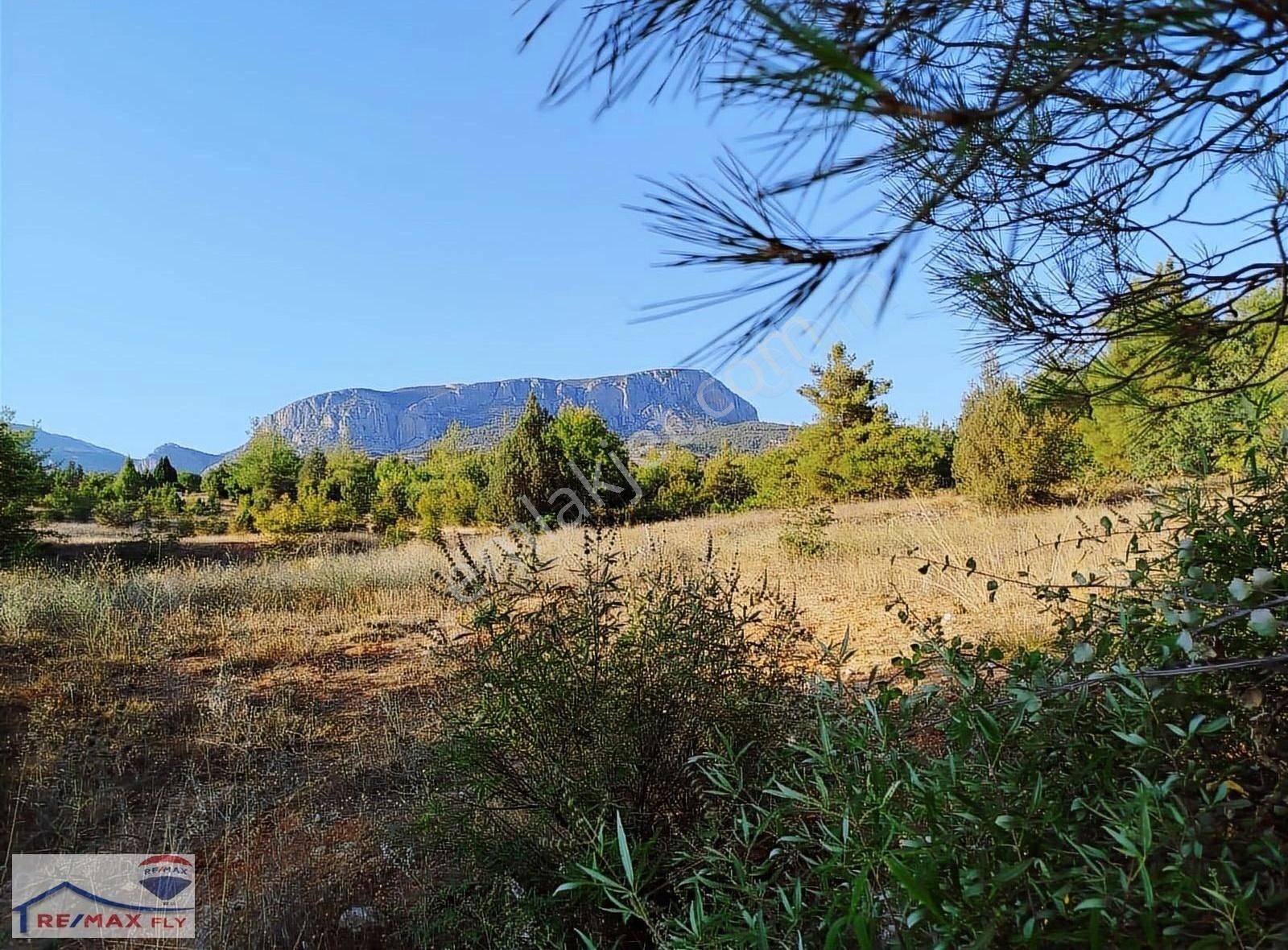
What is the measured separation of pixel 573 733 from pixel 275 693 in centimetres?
294

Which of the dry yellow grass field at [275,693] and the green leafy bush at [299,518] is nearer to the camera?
the dry yellow grass field at [275,693]

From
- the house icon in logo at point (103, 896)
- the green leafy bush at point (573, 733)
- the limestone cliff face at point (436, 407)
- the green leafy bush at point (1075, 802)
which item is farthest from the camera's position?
the limestone cliff face at point (436, 407)

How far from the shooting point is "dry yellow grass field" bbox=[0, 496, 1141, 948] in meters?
2.25

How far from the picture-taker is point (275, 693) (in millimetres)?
4094

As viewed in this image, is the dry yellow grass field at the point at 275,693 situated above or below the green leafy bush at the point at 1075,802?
below

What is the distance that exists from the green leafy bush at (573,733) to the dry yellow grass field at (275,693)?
0.29 metres

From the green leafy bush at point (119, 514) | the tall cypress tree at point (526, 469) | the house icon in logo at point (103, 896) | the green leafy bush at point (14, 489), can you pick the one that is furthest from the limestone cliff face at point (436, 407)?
the house icon in logo at point (103, 896)

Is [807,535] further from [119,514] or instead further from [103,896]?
[119,514]

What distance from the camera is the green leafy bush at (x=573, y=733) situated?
1809mm

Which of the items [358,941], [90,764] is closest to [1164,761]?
[358,941]

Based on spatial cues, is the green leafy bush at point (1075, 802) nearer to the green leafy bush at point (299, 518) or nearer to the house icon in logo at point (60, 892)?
the house icon in logo at point (60, 892)

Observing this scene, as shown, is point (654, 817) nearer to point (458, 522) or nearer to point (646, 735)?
point (646, 735)

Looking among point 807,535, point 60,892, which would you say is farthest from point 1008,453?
point 60,892

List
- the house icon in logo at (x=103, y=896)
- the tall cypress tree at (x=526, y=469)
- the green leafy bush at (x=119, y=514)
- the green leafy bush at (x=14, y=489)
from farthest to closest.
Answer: the green leafy bush at (x=119, y=514)
the tall cypress tree at (x=526, y=469)
the green leafy bush at (x=14, y=489)
the house icon in logo at (x=103, y=896)
